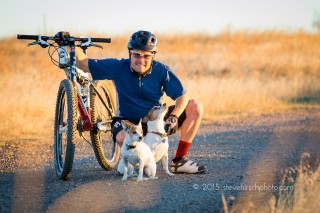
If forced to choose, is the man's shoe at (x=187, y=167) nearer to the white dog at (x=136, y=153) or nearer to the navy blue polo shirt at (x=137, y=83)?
the white dog at (x=136, y=153)

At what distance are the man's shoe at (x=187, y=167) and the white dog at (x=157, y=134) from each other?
13cm

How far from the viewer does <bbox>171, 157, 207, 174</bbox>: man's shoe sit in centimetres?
734

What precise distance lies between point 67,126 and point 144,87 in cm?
107

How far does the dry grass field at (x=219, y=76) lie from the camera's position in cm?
1213

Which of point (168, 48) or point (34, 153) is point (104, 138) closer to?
point (34, 153)

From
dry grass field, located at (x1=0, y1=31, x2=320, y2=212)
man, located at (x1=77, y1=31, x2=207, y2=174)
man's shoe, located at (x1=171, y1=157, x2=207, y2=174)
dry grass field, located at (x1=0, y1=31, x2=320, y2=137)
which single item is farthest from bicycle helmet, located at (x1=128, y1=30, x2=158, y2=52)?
dry grass field, located at (x1=0, y1=31, x2=320, y2=137)

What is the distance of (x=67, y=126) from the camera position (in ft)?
21.9

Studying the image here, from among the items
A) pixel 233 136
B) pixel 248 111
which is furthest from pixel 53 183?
pixel 248 111

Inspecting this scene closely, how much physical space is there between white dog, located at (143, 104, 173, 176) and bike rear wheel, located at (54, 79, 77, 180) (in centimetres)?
90

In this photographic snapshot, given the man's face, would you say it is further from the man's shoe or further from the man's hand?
the man's shoe

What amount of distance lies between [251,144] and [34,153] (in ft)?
11.0

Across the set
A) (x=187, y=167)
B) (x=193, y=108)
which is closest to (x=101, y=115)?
(x=193, y=108)

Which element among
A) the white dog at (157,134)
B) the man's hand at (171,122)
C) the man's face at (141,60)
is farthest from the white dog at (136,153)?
the man's face at (141,60)
